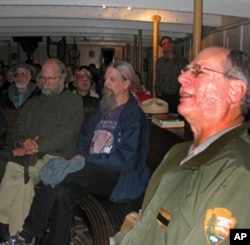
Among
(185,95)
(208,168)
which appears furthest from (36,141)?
(208,168)

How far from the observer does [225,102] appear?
5.20 feet

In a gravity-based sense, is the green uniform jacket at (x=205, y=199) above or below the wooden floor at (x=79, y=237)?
above

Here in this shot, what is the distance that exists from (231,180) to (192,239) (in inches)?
8.8

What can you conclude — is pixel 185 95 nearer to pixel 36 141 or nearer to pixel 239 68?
pixel 239 68

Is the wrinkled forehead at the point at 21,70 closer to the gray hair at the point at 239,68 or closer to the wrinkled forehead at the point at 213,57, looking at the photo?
the wrinkled forehead at the point at 213,57

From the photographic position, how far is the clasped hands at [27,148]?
10.8ft

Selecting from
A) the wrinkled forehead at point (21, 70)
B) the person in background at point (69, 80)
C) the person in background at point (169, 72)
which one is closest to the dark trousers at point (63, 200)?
the person in background at point (69, 80)

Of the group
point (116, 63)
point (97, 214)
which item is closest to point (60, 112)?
point (116, 63)

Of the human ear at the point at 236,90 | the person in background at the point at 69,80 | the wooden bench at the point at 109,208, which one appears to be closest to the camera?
Answer: the human ear at the point at 236,90

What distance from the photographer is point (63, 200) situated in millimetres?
2701

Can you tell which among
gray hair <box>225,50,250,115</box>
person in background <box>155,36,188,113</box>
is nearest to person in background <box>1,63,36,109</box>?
person in background <box>155,36,188,113</box>

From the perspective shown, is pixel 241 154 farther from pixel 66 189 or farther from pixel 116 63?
pixel 116 63

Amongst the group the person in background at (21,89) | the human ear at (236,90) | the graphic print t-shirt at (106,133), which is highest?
the human ear at (236,90)

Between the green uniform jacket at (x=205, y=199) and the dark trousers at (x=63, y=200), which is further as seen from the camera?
the dark trousers at (x=63, y=200)
